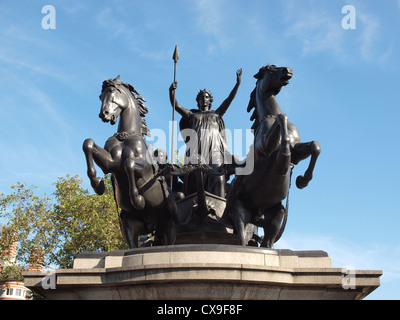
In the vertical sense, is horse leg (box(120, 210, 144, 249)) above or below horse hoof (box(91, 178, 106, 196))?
below

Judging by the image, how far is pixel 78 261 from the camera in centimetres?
740

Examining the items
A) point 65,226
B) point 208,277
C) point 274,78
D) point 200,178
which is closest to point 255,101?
point 274,78

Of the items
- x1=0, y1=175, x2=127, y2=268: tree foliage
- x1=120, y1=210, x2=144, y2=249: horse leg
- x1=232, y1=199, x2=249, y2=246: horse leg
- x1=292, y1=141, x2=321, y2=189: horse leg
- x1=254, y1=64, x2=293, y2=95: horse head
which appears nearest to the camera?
x1=292, y1=141, x2=321, y2=189: horse leg

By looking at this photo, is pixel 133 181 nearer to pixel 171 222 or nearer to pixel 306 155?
pixel 171 222

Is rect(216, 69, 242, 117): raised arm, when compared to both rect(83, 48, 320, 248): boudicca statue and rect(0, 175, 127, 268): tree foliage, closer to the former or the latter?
rect(83, 48, 320, 248): boudicca statue

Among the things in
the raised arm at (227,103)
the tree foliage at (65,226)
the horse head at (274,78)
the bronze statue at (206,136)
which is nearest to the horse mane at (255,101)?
Result: the horse head at (274,78)

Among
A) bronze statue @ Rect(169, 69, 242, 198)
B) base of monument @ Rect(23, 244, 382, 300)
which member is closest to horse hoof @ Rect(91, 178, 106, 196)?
base of monument @ Rect(23, 244, 382, 300)

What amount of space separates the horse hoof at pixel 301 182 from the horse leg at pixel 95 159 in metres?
3.30

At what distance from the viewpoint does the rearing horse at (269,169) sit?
806 centimetres

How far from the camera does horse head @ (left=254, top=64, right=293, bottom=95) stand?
8.89 metres

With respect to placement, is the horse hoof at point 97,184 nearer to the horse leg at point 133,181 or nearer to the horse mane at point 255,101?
the horse leg at point 133,181

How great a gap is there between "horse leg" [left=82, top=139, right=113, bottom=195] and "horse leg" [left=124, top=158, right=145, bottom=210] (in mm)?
373

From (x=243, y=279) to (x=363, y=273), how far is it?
5.57 feet
